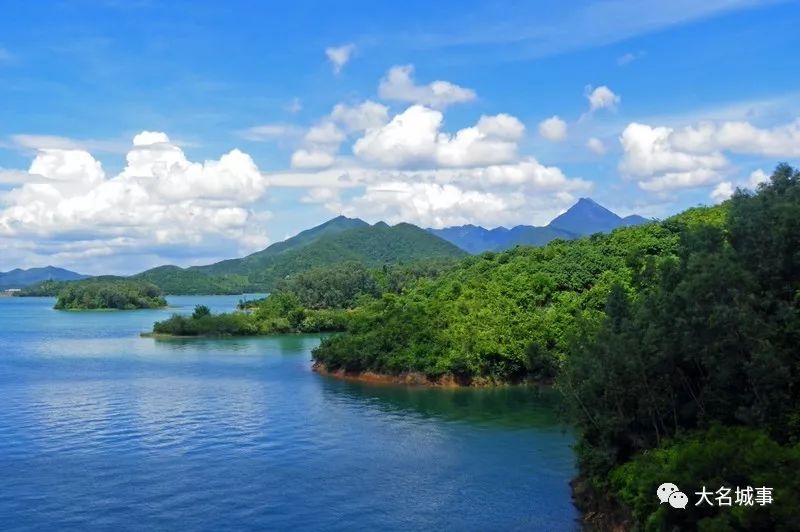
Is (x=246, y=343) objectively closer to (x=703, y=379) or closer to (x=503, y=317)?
(x=503, y=317)

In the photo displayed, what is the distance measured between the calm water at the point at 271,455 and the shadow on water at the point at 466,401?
0.17 m

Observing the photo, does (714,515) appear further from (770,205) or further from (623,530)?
(770,205)

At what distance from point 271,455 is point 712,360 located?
24.6 metres

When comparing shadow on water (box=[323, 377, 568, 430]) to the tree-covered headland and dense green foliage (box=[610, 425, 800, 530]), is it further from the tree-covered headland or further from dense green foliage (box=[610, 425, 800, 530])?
dense green foliage (box=[610, 425, 800, 530])

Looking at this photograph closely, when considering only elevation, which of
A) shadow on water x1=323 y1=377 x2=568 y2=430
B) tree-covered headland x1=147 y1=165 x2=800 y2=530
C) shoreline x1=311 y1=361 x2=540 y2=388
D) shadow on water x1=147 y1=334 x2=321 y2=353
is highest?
tree-covered headland x1=147 y1=165 x2=800 y2=530

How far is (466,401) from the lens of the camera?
57344mm

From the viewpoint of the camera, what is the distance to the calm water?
30.7 m

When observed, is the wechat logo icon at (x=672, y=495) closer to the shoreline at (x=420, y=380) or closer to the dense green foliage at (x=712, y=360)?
the dense green foliage at (x=712, y=360)

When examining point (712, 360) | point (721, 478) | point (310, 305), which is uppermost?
point (310, 305)

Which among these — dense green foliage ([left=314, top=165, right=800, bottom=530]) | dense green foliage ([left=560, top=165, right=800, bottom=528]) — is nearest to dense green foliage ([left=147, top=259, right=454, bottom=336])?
dense green foliage ([left=314, top=165, right=800, bottom=530])

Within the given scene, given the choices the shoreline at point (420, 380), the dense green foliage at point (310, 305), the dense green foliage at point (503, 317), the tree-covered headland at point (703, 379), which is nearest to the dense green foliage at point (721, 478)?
the tree-covered headland at point (703, 379)

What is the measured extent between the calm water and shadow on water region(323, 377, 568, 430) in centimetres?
17

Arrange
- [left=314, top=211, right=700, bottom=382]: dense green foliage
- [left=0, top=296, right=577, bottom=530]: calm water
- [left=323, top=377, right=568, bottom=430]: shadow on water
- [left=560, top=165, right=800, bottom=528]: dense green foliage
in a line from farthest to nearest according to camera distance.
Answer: [left=314, top=211, right=700, bottom=382]: dense green foliage
[left=323, top=377, right=568, bottom=430]: shadow on water
[left=0, top=296, right=577, bottom=530]: calm water
[left=560, top=165, right=800, bottom=528]: dense green foliage

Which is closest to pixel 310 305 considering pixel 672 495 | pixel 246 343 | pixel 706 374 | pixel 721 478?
pixel 246 343
